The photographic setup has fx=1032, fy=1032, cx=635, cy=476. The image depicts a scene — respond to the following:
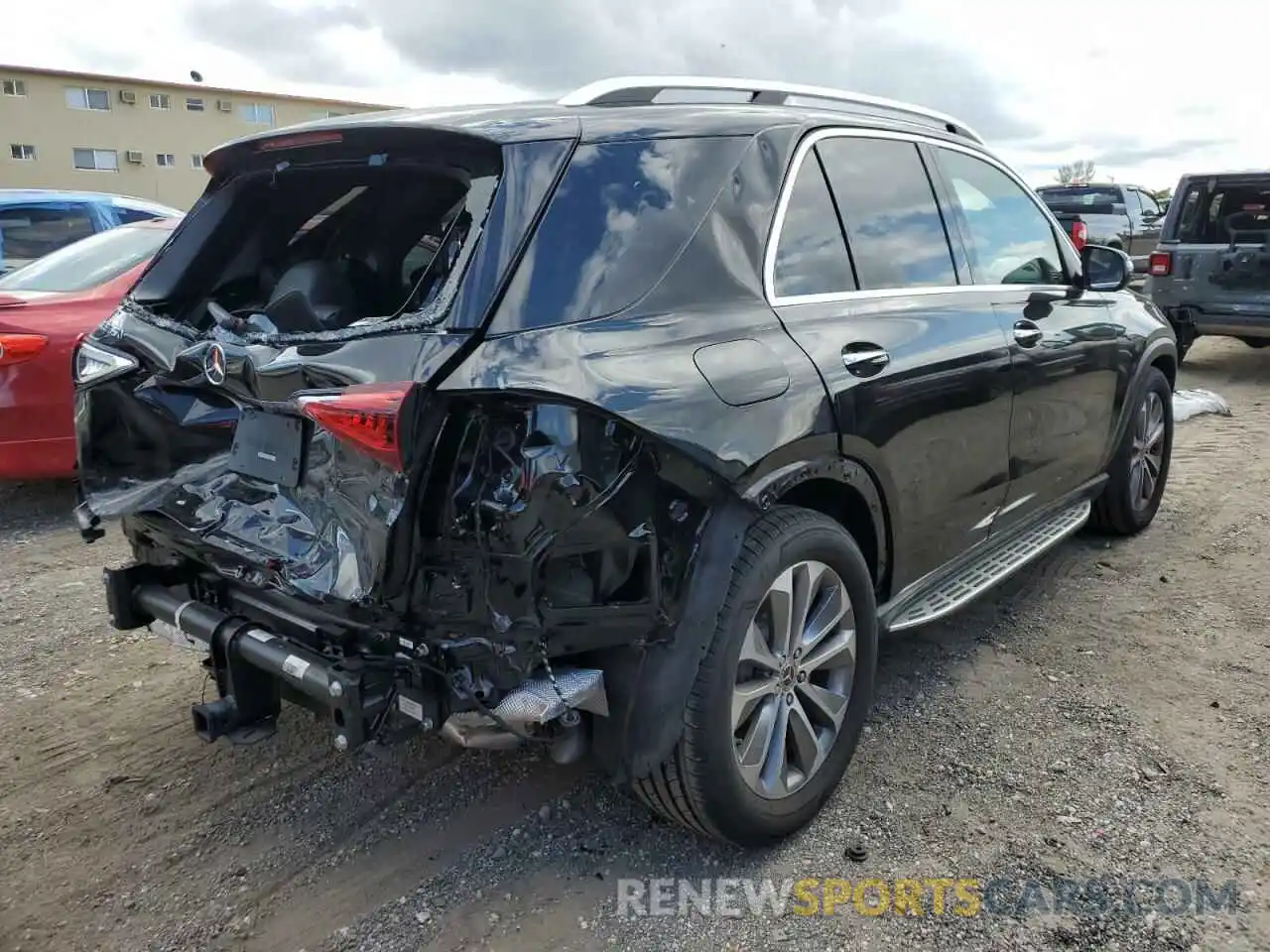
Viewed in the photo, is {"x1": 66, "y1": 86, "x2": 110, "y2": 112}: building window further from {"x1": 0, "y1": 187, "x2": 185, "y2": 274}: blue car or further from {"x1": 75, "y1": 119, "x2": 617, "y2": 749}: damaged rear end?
{"x1": 75, "y1": 119, "x2": 617, "y2": 749}: damaged rear end

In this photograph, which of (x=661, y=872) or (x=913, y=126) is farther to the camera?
(x=913, y=126)

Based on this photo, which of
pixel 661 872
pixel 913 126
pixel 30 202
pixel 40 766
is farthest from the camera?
pixel 30 202

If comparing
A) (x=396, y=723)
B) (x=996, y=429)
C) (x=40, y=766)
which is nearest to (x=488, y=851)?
(x=396, y=723)

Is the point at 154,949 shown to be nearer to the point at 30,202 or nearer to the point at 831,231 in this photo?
the point at 831,231

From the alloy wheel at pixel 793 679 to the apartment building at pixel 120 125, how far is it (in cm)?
4367

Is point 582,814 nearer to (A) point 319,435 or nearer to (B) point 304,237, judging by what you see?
(A) point 319,435

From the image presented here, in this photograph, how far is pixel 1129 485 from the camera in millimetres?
5059

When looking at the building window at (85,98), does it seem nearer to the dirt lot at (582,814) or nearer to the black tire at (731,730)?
the dirt lot at (582,814)

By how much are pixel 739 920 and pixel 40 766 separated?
7.35 feet

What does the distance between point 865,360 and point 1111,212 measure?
54.7ft

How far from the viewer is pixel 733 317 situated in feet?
8.64

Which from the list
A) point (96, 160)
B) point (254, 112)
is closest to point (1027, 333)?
point (96, 160)

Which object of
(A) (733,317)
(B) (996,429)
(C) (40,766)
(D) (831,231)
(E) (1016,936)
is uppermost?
(D) (831,231)

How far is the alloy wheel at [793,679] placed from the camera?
2617 mm
